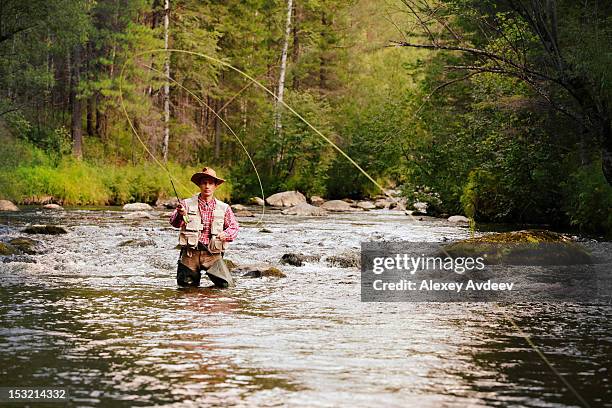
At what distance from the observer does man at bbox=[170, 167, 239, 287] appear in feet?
34.9

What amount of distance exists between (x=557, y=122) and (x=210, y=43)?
17595mm

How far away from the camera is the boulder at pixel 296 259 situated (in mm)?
13998

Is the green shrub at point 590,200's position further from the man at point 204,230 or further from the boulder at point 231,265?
the man at point 204,230

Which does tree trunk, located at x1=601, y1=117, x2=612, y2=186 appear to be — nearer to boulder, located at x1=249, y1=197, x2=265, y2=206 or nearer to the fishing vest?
the fishing vest

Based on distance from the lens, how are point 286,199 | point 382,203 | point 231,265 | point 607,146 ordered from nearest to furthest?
1. point 607,146
2. point 231,265
3. point 286,199
4. point 382,203

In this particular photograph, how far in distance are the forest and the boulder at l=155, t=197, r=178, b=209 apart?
0.34 m

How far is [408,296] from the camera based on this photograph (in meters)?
10.7

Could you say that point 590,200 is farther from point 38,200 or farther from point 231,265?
point 38,200

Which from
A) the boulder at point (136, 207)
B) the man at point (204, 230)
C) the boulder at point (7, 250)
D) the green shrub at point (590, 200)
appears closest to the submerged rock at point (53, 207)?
the boulder at point (136, 207)

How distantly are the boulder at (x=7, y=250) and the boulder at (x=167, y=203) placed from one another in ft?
48.0

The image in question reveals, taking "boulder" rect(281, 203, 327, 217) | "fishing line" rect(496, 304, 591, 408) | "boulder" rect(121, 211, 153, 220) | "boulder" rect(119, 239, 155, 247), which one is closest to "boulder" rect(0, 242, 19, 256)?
"boulder" rect(119, 239, 155, 247)

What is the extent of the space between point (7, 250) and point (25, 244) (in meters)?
0.88

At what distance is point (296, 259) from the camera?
46.1 ft

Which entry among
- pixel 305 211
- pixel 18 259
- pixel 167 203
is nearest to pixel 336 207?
pixel 305 211
